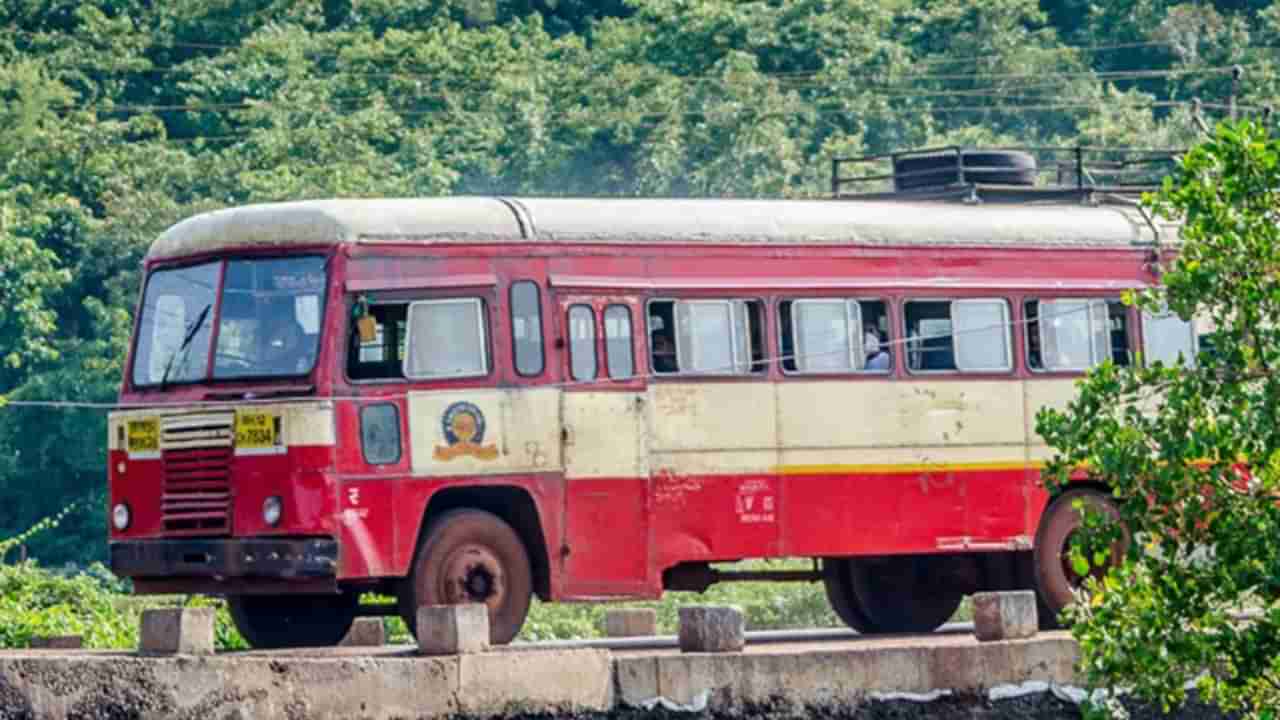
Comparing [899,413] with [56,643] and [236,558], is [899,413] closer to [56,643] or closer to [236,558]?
[236,558]

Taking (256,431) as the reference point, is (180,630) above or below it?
below

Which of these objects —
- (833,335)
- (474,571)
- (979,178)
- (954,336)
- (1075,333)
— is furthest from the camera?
(979,178)

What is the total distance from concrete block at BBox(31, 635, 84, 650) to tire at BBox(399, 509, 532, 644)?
233 cm

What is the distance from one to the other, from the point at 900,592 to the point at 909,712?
161 inches

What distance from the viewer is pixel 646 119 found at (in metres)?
59.2

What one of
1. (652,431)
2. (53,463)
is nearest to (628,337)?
(652,431)

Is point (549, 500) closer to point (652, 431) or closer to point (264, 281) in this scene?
point (652, 431)

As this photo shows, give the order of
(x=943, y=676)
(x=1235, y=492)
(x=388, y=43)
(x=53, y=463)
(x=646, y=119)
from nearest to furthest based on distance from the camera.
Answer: (x=1235, y=492), (x=943, y=676), (x=53, y=463), (x=646, y=119), (x=388, y=43)

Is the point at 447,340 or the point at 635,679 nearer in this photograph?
the point at 635,679

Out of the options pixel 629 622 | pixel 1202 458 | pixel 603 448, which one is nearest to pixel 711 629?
pixel 603 448

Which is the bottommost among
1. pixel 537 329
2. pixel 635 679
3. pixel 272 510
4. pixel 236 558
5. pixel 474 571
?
pixel 635 679

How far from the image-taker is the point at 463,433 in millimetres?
19625

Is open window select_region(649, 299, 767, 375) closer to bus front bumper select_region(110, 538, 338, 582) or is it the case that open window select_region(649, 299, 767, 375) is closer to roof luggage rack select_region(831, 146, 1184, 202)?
roof luggage rack select_region(831, 146, 1184, 202)

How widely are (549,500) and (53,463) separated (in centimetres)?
3611
